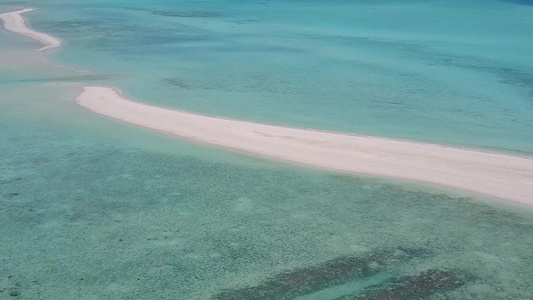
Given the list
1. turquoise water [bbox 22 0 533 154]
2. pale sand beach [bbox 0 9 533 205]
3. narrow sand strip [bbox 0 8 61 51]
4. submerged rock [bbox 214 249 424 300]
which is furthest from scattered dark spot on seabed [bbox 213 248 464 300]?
narrow sand strip [bbox 0 8 61 51]

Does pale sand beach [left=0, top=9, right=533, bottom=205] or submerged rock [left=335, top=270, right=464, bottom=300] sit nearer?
submerged rock [left=335, top=270, right=464, bottom=300]

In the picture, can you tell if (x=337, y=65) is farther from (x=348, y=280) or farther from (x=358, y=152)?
(x=348, y=280)

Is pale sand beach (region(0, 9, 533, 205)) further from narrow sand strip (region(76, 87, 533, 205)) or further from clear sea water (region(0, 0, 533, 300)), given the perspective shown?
clear sea water (region(0, 0, 533, 300))

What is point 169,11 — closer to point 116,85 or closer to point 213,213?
point 116,85

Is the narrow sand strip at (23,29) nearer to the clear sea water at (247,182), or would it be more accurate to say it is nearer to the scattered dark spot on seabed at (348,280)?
the clear sea water at (247,182)

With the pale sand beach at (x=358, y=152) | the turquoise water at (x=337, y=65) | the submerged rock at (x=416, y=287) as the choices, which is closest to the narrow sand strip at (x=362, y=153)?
the pale sand beach at (x=358, y=152)
